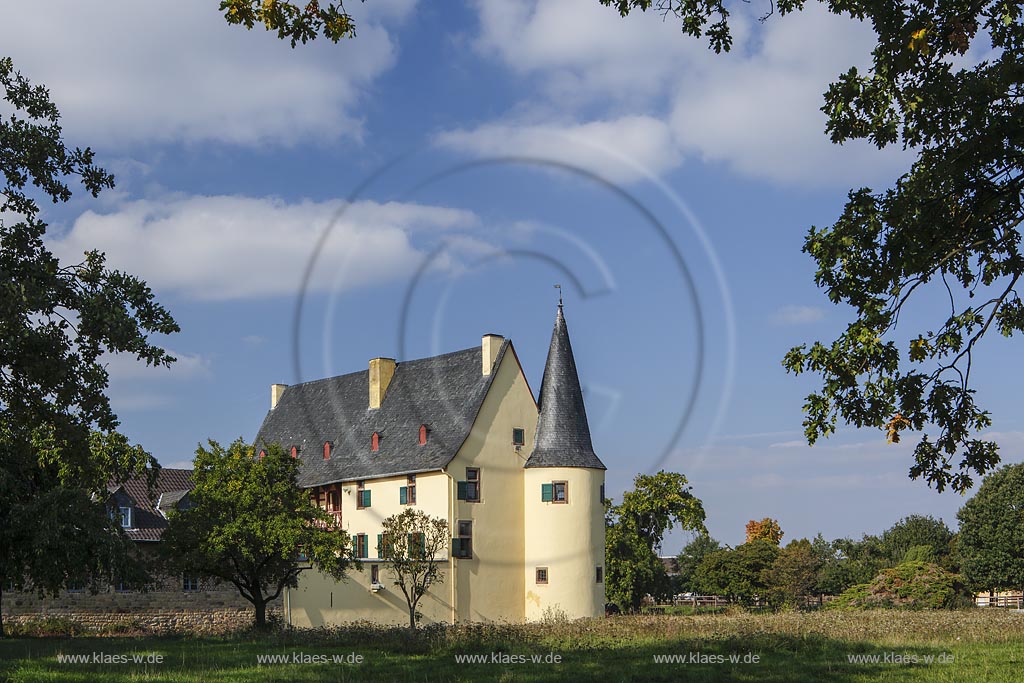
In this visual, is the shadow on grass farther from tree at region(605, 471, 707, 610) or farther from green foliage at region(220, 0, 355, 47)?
tree at region(605, 471, 707, 610)

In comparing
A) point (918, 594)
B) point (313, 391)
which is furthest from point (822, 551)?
point (313, 391)

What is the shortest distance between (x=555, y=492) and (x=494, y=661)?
92.2ft

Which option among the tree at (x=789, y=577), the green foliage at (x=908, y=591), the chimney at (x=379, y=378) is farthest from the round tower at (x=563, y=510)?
the tree at (x=789, y=577)

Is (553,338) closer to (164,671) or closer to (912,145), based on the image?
(164,671)

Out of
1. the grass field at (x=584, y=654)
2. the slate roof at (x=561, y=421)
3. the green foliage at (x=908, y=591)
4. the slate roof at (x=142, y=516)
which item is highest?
the slate roof at (x=561, y=421)

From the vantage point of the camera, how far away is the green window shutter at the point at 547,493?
54612 millimetres

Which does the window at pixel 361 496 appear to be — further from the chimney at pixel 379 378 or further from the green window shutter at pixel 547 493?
the green window shutter at pixel 547 493

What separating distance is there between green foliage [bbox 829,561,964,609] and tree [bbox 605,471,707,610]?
401 inches

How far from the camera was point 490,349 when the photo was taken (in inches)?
2248

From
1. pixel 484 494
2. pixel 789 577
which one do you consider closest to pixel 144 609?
pixel 484 494

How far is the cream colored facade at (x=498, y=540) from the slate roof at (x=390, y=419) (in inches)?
35.0

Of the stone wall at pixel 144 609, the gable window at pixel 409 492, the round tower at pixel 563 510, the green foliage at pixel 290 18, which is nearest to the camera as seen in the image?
the green foliage at pixel 290 18

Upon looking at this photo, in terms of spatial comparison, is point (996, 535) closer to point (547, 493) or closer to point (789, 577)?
point (789, 577)

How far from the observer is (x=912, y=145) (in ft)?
48.8
